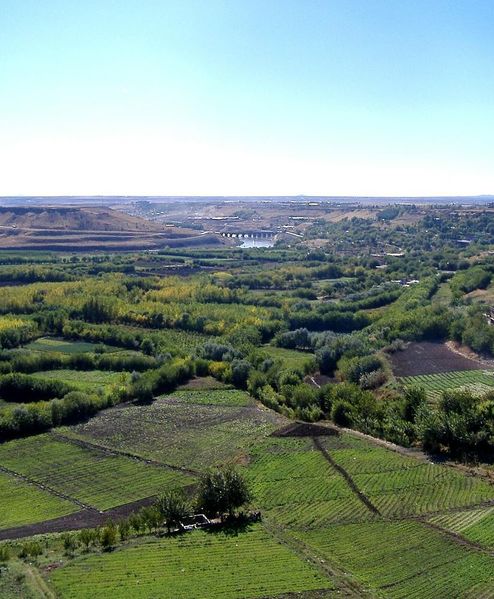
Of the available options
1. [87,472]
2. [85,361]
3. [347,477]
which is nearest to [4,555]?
[87,472]

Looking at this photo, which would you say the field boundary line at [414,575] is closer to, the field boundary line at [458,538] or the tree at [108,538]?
the field boundary line at [458,538]

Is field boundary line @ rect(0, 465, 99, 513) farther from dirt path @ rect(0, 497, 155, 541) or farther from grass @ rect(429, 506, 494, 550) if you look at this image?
grass @ rect(429, 506, 494, 550)

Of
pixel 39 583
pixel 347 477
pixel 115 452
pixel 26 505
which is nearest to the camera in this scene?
pixel 39 583

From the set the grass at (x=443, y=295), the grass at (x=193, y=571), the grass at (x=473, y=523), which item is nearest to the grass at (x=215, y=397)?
the grass at (x=193, y=571)

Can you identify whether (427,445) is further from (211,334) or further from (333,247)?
(333,247)

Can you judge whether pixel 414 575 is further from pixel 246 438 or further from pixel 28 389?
pixel 28 389

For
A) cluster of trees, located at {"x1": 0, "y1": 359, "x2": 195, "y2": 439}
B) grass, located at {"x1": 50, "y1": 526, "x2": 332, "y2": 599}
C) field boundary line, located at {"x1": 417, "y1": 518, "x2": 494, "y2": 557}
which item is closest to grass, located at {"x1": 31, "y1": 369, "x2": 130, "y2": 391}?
cluster of trees, located at {"x1": 0, "y1": 359, "x2": 195, "y2": 439}

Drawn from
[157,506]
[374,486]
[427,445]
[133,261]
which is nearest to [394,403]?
[427,445]
